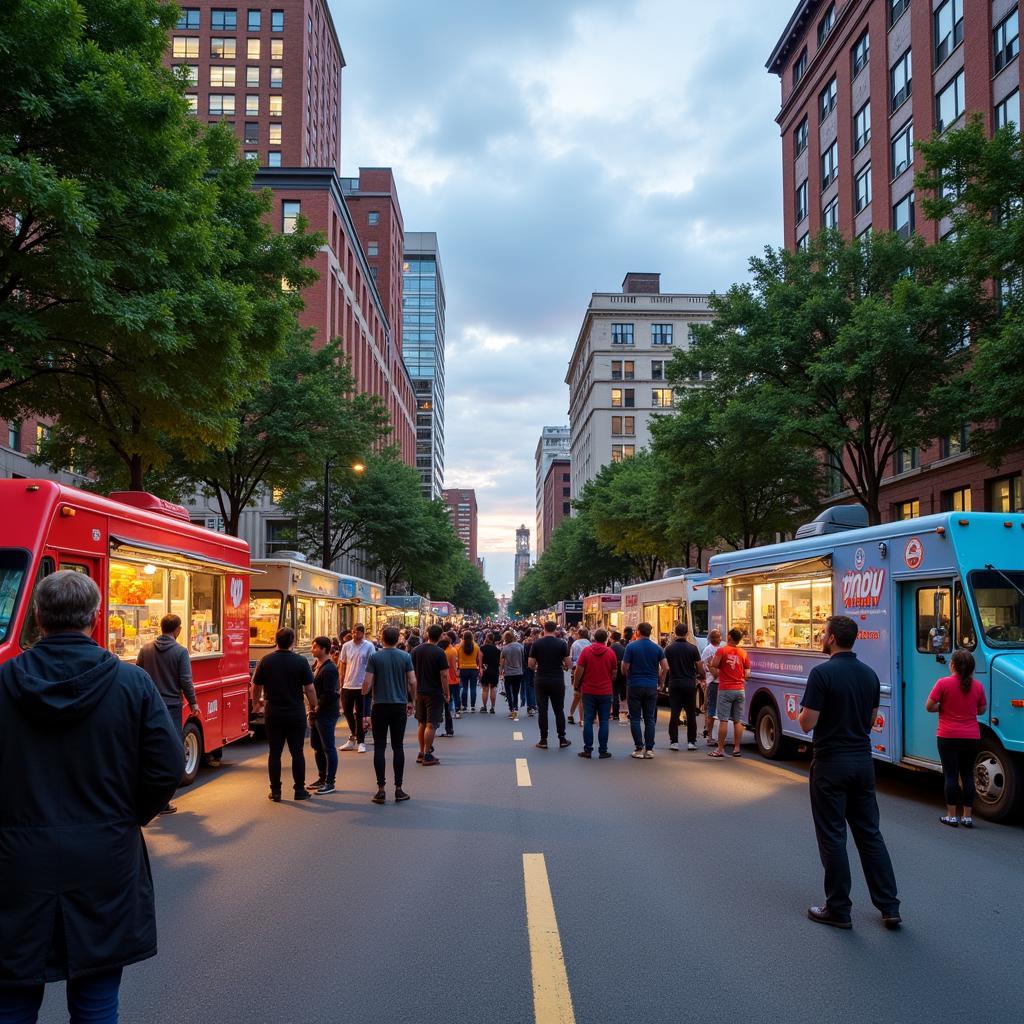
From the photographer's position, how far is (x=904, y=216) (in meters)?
35.9

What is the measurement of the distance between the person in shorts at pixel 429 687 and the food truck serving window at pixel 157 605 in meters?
2.82

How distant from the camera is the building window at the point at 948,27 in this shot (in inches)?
1256

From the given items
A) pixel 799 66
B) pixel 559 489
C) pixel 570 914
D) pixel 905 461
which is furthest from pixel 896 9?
pixel 559 489

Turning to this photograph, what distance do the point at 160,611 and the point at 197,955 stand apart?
6580mm

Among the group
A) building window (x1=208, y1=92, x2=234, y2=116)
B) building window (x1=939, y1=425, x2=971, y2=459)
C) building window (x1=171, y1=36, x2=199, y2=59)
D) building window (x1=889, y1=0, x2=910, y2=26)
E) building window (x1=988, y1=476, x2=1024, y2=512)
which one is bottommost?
building window (x1=988, y1=476, x2=1024, y2=512)

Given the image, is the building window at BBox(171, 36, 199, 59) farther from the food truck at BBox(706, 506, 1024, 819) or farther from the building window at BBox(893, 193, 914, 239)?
the food truck at BBox(706, 506, 1024, 819)

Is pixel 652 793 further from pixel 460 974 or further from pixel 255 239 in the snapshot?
pixel 255 239

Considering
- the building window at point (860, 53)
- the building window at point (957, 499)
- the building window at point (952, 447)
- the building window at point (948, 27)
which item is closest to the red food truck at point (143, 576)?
the building window at point (952, 447)

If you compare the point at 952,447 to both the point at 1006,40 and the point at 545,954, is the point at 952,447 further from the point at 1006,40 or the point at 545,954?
the point at 545,954

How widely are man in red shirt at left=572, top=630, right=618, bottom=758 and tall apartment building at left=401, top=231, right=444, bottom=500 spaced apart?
443 feet

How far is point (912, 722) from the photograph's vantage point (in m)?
10.1

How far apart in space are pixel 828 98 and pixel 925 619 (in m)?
41.3

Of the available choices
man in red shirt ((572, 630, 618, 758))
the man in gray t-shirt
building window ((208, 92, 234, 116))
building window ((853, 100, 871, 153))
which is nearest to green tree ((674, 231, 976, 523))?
the man in gray t-shirt

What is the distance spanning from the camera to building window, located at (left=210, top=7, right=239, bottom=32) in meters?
68.4
